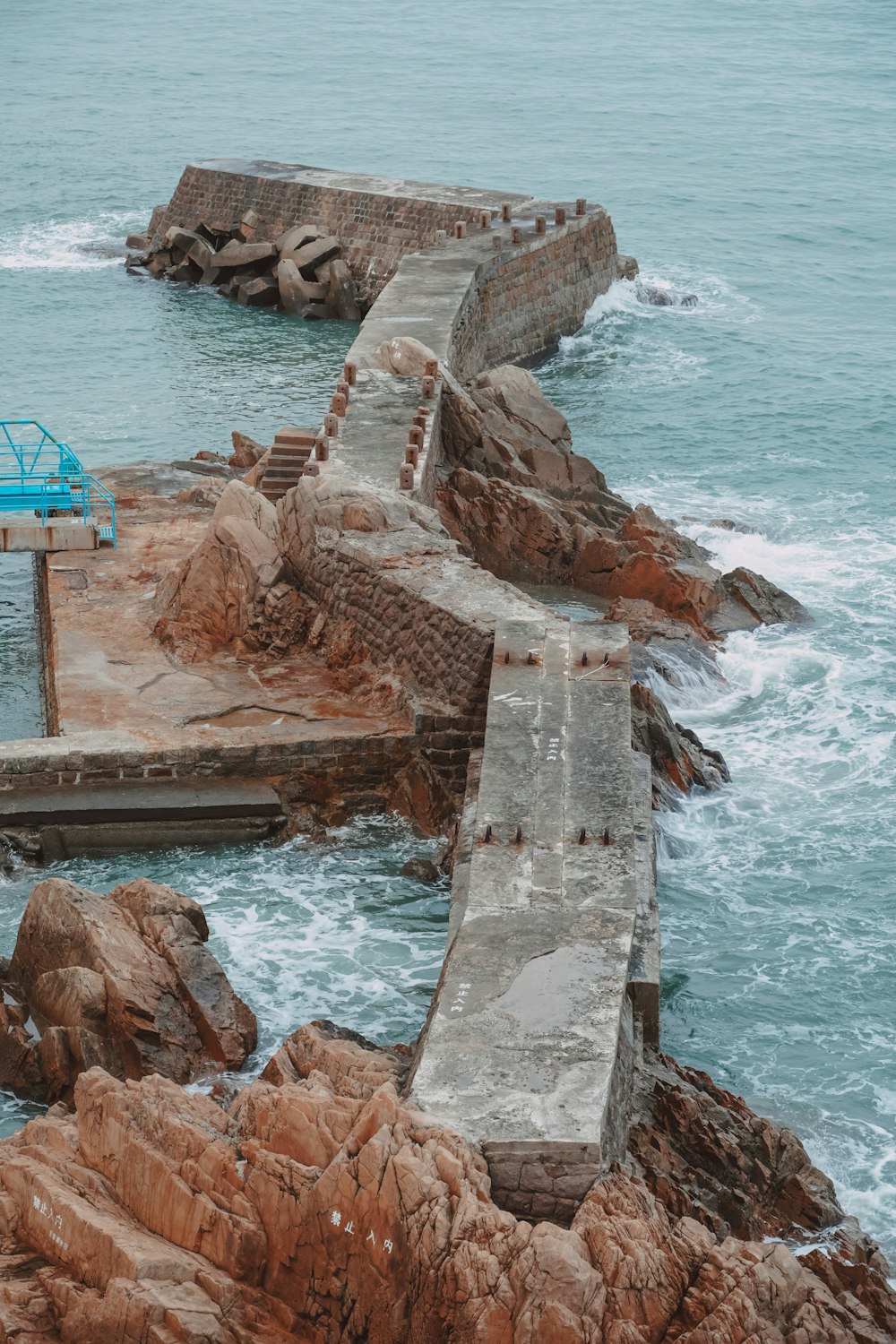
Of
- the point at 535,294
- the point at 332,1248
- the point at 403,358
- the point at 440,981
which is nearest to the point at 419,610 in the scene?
the point at 440,981

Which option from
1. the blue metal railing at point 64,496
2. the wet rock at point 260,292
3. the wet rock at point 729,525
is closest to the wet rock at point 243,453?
the blue metal railing at point 64,496

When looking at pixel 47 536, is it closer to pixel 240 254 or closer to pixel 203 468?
pixel 203 468

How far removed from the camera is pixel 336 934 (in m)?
16.8

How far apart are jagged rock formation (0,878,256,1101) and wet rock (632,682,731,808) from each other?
6.15 meters

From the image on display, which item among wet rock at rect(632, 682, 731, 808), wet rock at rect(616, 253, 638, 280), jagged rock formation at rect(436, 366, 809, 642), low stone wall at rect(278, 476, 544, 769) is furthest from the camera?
wet rock at rect(616, 253, 638, 280)

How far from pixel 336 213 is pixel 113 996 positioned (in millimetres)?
32294

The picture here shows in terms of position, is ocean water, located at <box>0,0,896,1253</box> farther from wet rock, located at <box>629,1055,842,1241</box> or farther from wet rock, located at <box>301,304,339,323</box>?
wet rock, located at <box>301,304,339,323</box>

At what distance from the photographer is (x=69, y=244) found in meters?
49.6

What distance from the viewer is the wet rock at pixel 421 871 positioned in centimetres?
1758

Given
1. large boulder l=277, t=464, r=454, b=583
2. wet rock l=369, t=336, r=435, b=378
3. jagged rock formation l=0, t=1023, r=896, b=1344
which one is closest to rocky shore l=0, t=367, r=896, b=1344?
jagged rock formation l=0, t=1023, r=896, b=1344

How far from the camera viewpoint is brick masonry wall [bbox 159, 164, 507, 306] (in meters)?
41.7

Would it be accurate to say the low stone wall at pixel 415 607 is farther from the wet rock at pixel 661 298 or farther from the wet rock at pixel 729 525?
the wet rock at pixel 661 298

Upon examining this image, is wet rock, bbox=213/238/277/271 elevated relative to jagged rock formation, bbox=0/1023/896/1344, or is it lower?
lower

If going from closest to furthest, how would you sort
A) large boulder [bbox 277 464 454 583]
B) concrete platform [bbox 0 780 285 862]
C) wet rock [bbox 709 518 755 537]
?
concrete platform [bbox 0 780 285 862]
large boulder [bbox 277 464 454 583]
wet rock [bbox 709 518 755 537]
